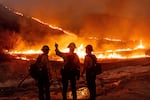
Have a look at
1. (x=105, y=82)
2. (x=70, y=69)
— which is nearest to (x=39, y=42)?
(x=105, y=82)

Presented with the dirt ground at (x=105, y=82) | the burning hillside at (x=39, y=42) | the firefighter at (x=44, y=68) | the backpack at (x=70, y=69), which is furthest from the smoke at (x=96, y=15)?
the firefighter at (x=44, y=68)

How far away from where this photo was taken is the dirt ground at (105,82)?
47.3ft

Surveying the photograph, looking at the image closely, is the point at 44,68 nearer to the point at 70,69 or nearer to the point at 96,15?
the point at 70,69

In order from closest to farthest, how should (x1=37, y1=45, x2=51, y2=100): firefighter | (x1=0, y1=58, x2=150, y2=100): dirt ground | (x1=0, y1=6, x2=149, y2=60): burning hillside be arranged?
(x1=37, y1=45, x2=51, y2=100): firefighter < (x1=0, y1=58, x2=150, y2=100): dirt ground < (x1=0, y1=6, x2=149, y2=60): burning hillside

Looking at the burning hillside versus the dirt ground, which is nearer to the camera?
the dirt ground

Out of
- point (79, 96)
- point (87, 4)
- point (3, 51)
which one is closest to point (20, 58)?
point (3, 51)

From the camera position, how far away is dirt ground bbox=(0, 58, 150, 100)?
1441cm

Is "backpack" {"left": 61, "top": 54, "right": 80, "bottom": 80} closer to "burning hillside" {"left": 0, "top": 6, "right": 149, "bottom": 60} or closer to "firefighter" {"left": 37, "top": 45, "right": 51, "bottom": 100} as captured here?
"firefighter" {"left": 37, "top": 45, "right": 51, "bottom": 100}

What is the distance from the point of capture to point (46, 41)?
26.8 metres

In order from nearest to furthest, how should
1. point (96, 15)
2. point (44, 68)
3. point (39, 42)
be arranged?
point (44, 68) < point (39, 42) < point (96, 15)

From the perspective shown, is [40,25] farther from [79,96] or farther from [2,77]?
[79,96]

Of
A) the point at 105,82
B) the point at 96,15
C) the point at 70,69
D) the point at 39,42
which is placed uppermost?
the point at 96,15

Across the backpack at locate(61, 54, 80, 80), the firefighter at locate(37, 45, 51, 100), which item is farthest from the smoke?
the firefighter at locate(37, 45, 51, 100)

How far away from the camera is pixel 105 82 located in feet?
56.6
